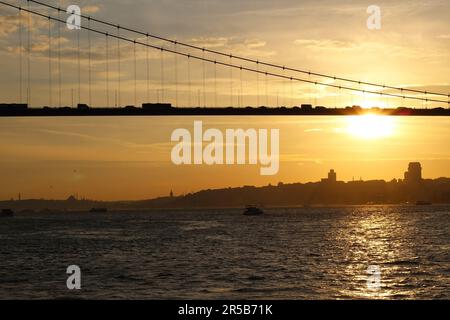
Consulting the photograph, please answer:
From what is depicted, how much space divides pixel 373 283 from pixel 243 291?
611 cm

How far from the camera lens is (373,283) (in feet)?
96.0

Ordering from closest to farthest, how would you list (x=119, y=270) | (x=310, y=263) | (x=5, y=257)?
(x=119, y=270) → (x=310, y=263) → (x=5, y=257)

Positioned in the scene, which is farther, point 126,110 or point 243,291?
point 126,110

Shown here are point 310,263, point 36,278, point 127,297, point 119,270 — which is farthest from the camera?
point 310,263

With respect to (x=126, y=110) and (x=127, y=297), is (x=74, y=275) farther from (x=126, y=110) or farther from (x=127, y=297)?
(x=126, y=110)

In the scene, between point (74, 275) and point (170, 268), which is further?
point (170, 268)

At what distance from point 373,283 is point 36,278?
49.4 feet

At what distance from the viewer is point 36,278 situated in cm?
3278
